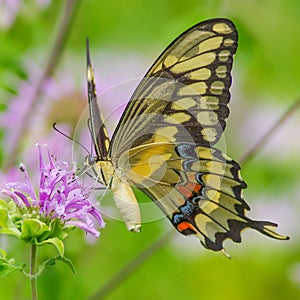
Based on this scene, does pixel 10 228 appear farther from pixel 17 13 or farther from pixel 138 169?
pixel 17 13

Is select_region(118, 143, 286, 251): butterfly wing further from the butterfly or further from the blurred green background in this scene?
the blurred green background

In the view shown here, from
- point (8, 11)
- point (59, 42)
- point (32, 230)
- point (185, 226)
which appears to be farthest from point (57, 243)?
point (8, 11)

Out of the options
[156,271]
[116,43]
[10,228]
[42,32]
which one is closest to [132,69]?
[116,43]

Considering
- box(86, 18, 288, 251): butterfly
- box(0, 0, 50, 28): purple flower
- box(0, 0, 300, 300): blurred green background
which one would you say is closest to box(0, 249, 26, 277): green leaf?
box(86, 18, 288, 251): butterfly

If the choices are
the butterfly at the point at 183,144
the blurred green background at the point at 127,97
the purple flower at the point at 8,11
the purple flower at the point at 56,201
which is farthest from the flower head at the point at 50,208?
the purple flower at the point at 8,11

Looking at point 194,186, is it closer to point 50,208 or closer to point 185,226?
point 185,226

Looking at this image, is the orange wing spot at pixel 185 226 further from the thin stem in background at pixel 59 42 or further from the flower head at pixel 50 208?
the thin stem in background at pixel 59 42
